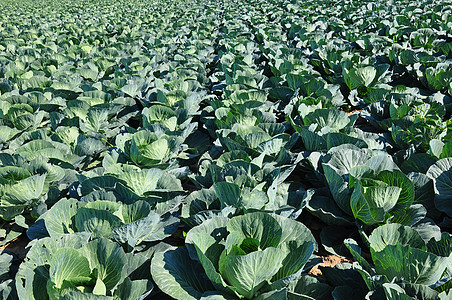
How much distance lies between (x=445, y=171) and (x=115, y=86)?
4311 millimetres

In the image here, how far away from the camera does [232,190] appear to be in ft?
8.43

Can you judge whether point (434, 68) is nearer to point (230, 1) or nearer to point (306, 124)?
point (306, 124)

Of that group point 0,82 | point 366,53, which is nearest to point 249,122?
point 0,82

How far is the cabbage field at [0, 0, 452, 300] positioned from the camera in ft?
6.73

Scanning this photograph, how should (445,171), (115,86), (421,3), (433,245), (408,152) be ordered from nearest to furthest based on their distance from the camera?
1. (433,245)
2. (445,171)
3. (408,152)
4. (115,86)
5. (421,3)

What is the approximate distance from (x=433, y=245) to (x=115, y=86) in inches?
178

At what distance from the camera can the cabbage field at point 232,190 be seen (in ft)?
6.73

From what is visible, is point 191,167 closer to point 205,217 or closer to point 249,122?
point 249,122

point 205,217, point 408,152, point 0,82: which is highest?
point 0,82

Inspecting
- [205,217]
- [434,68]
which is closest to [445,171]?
[205,217]

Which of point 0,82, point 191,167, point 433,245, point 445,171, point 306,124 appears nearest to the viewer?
point 433,245

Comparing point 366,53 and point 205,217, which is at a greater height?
point 205,217

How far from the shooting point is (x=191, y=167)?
4.43m

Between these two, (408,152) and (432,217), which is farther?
(408,152)
